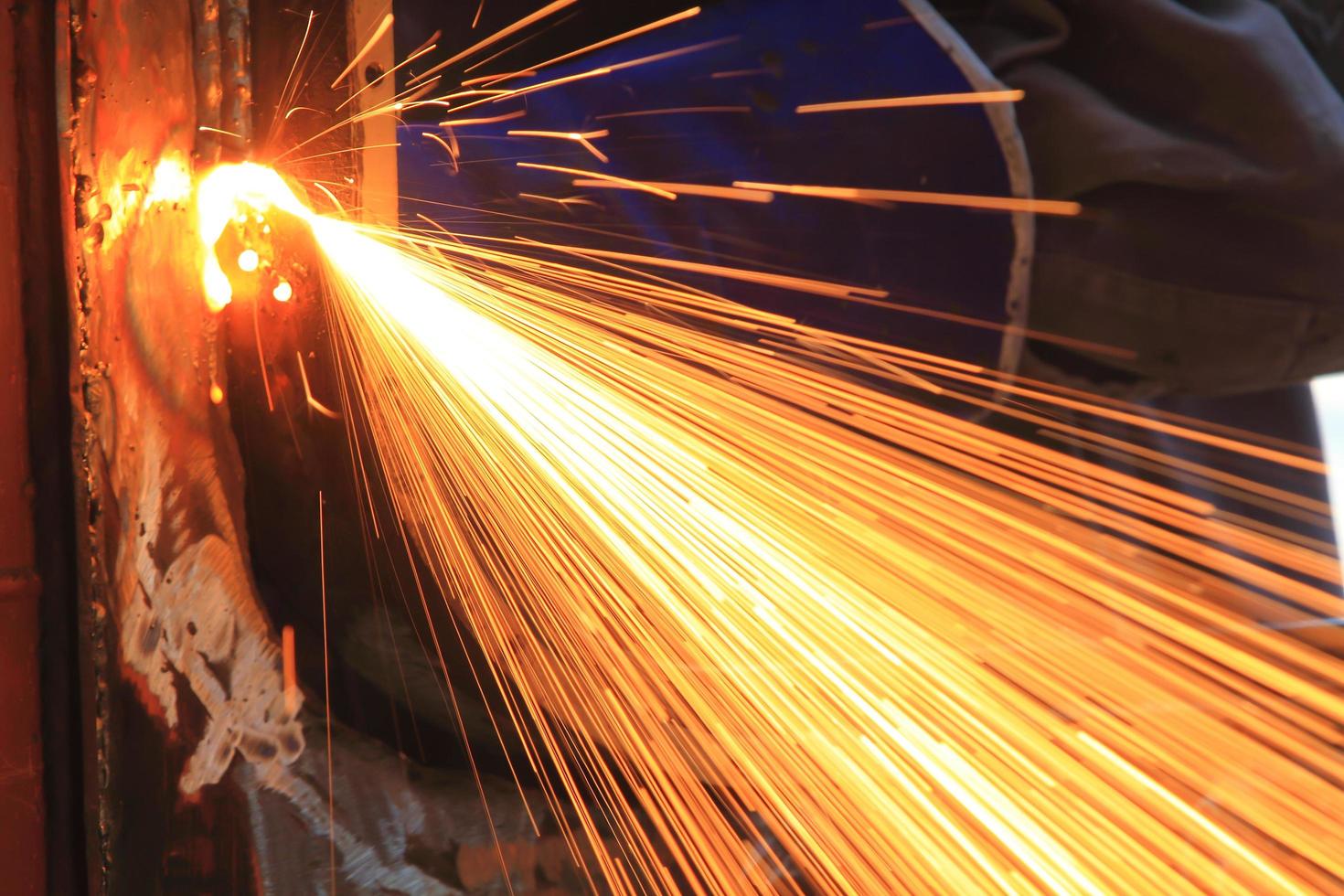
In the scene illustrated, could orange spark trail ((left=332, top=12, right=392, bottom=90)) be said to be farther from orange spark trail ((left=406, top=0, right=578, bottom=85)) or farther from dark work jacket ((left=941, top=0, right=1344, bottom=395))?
dark work jacket ((left=941, top=0, right=1344, bottom=395))

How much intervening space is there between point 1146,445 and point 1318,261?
36cm

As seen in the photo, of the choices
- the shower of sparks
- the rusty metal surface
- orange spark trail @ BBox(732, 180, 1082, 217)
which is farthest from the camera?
orange spark trail @ BBox(732, 180, 1082, 217)

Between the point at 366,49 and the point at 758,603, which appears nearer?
the point at 366,49

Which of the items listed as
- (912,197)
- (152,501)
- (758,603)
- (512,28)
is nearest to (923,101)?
(912,197)

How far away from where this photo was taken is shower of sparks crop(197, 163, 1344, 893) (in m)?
0.89

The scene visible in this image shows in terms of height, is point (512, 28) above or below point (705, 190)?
above

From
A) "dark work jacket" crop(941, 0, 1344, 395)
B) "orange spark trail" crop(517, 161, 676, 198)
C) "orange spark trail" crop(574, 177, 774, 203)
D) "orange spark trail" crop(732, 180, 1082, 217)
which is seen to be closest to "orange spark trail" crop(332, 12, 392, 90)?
"orange spark trail" crop(517, 161, 676, 198)

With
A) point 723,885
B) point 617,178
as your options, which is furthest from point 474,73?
point 723,885

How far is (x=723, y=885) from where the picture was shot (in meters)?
0.93

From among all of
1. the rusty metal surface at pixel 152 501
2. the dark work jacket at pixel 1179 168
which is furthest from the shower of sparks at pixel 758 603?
the dark work jacket at pixel 1179 168

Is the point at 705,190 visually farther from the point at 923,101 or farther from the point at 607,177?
the point at 923,101

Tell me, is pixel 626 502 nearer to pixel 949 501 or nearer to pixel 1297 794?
pixel 949 501

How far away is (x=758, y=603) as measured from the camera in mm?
951

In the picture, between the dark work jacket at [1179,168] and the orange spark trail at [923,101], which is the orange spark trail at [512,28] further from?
the dark work jacket at [1179,168]
